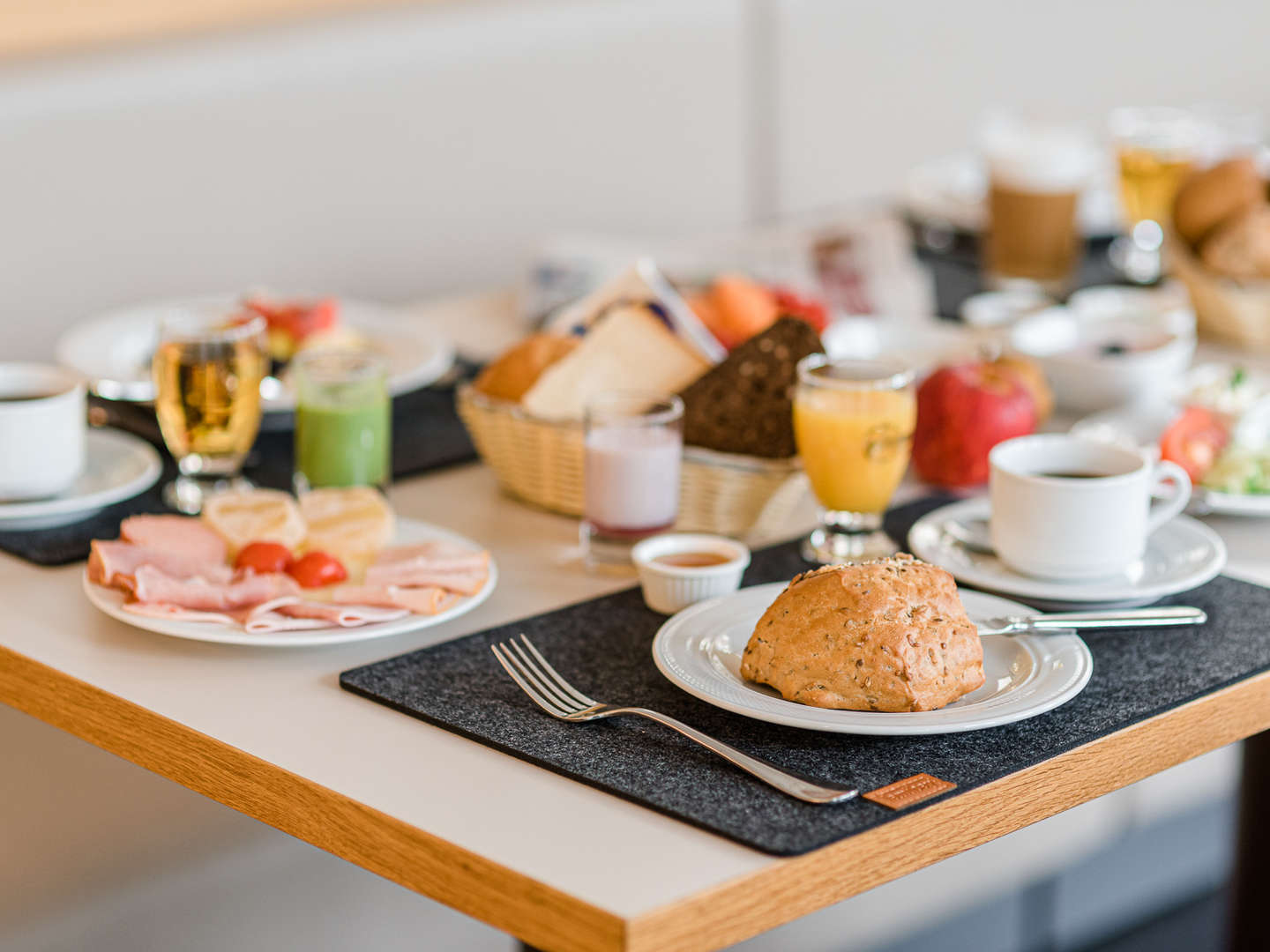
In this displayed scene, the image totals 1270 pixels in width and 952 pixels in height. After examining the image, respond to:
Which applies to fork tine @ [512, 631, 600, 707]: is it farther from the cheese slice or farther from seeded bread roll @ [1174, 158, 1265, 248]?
seeded bread roll @ [1174, 158, 1265, 248]

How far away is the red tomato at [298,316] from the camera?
173 centimetres

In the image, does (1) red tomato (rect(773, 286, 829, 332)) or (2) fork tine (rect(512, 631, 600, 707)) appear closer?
(2) fork tine (rect(512, 631, 600, 707))

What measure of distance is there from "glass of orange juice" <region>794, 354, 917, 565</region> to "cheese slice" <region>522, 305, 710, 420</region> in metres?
0.17

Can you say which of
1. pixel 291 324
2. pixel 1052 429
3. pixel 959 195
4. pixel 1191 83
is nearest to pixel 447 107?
pixel 959 195

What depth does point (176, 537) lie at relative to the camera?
1201 mm

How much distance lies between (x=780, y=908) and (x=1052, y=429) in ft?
2.89

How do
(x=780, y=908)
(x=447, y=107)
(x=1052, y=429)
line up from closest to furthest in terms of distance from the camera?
(x=780, y=908)
(x=1052, y=429)
(x=447, y=107)

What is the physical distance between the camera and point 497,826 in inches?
33.8

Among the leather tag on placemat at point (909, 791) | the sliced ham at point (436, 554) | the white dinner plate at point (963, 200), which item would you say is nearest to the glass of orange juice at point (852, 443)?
the sliced ham at point (436, 554)

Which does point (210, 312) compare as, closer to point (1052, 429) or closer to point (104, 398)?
point (104, 398)

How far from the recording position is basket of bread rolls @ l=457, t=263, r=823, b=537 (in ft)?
4.36

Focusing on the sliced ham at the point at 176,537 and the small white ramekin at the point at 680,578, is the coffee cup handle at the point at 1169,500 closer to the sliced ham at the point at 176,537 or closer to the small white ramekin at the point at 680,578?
the small white ramekin at the point at 680,578

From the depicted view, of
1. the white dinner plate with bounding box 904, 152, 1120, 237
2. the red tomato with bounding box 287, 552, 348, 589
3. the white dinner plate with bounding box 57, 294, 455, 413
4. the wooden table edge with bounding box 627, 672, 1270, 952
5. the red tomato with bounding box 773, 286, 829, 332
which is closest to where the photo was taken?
the wooden table edge with bounding box 627, 672, 1270, 952

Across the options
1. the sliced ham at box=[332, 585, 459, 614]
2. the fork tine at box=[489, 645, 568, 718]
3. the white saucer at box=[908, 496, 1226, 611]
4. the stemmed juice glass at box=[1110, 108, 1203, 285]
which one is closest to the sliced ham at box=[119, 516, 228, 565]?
the sliced ham at box=[332, 585, 459, 614]
